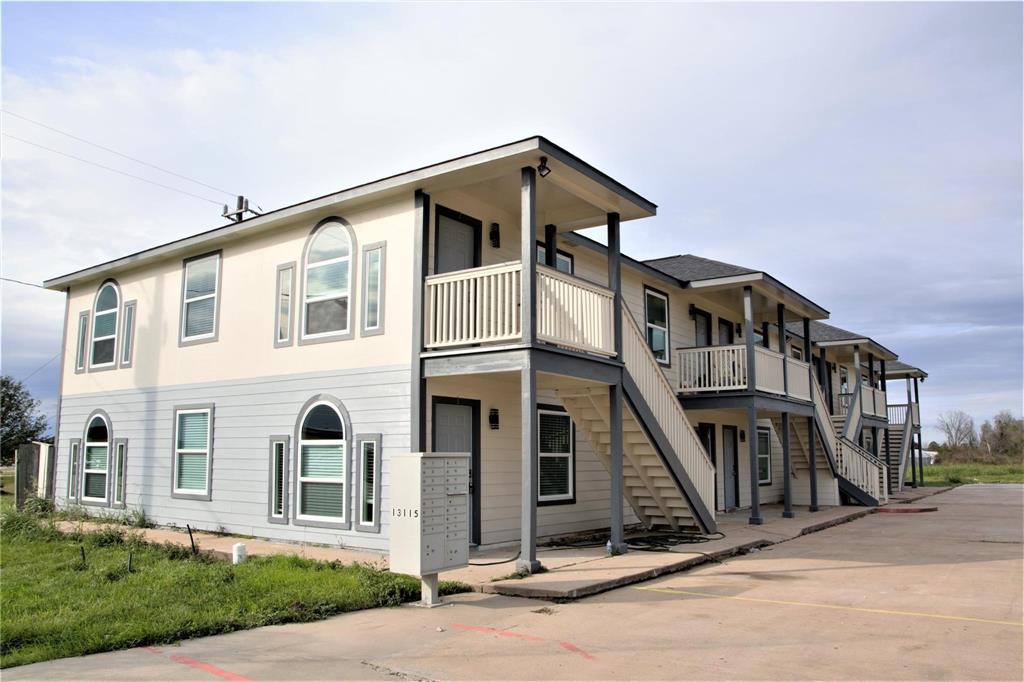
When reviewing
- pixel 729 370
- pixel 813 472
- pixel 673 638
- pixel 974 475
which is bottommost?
pixel 974 475

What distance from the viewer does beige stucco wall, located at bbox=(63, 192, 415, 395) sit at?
39.1 ft

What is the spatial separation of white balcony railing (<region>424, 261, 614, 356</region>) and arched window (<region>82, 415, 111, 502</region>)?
955 cm

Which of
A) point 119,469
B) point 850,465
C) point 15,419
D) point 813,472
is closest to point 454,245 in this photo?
point 119,469

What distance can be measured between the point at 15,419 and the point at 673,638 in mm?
36142

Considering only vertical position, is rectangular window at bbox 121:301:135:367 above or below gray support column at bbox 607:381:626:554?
above

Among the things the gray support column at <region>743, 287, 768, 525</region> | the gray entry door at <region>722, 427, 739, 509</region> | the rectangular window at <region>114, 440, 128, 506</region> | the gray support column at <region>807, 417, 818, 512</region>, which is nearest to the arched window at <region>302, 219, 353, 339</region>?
the rectangular window at <region>114, 440, 128, 506</region>

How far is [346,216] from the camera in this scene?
12.8 meters

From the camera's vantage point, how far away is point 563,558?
11117 millimetres

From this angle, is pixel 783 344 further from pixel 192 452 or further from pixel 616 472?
pixel 192 452

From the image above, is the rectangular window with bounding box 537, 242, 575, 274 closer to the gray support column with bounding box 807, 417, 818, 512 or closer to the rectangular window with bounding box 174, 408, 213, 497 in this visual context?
the rectangular window with bounding box 174, 408, 213, 497

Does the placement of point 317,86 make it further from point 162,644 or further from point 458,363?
point 162,644

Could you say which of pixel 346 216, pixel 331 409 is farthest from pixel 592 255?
pixel 331 409

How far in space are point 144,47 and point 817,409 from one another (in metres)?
17.2

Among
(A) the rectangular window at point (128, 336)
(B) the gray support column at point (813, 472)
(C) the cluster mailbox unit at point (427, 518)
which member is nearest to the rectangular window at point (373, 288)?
(C) the cluster mailbox unit at point (427, 518)
